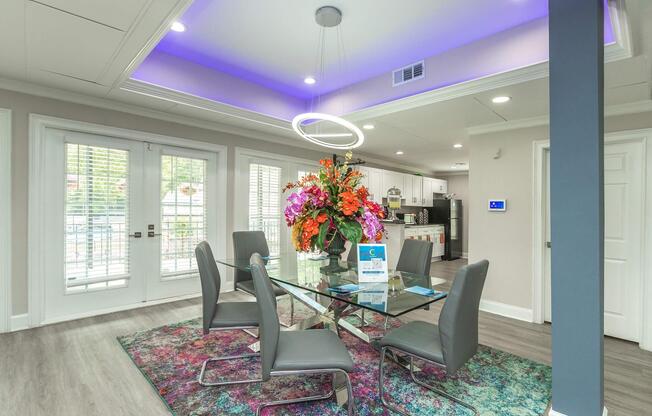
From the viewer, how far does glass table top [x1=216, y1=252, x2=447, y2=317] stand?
1.96 meters

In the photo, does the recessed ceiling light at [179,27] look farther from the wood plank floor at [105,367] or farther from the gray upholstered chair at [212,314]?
the wood plank floor at [105,367]

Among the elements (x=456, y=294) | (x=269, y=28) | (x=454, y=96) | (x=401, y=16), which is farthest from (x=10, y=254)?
(x=454, y=96)

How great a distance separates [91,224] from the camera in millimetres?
3627

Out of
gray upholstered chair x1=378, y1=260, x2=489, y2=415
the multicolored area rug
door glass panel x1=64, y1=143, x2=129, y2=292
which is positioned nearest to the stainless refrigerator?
the multicolored area rug

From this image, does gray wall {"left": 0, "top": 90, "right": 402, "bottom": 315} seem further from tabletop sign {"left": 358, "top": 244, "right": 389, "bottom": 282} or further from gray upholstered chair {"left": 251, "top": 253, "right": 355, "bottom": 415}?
tabletop sign {"left": 358, "top": 244, "right": 389, "bottom": 282}

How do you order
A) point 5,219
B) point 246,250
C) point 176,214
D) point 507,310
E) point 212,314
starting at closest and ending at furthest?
1. point 212,314
2. point 5,219
3. point 246,250
4. point 507,310
5. point 176,214

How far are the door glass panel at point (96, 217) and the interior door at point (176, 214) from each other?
28 centimetres

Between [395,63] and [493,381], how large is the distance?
3280mm

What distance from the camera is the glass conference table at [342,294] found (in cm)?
198

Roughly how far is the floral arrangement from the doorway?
2.37m

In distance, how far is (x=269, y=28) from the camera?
303 cm

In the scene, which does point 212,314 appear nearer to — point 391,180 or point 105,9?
point 105,9

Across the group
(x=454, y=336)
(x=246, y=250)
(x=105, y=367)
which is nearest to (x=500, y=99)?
(x=454, y=336)

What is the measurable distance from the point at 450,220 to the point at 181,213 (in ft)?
21.3
